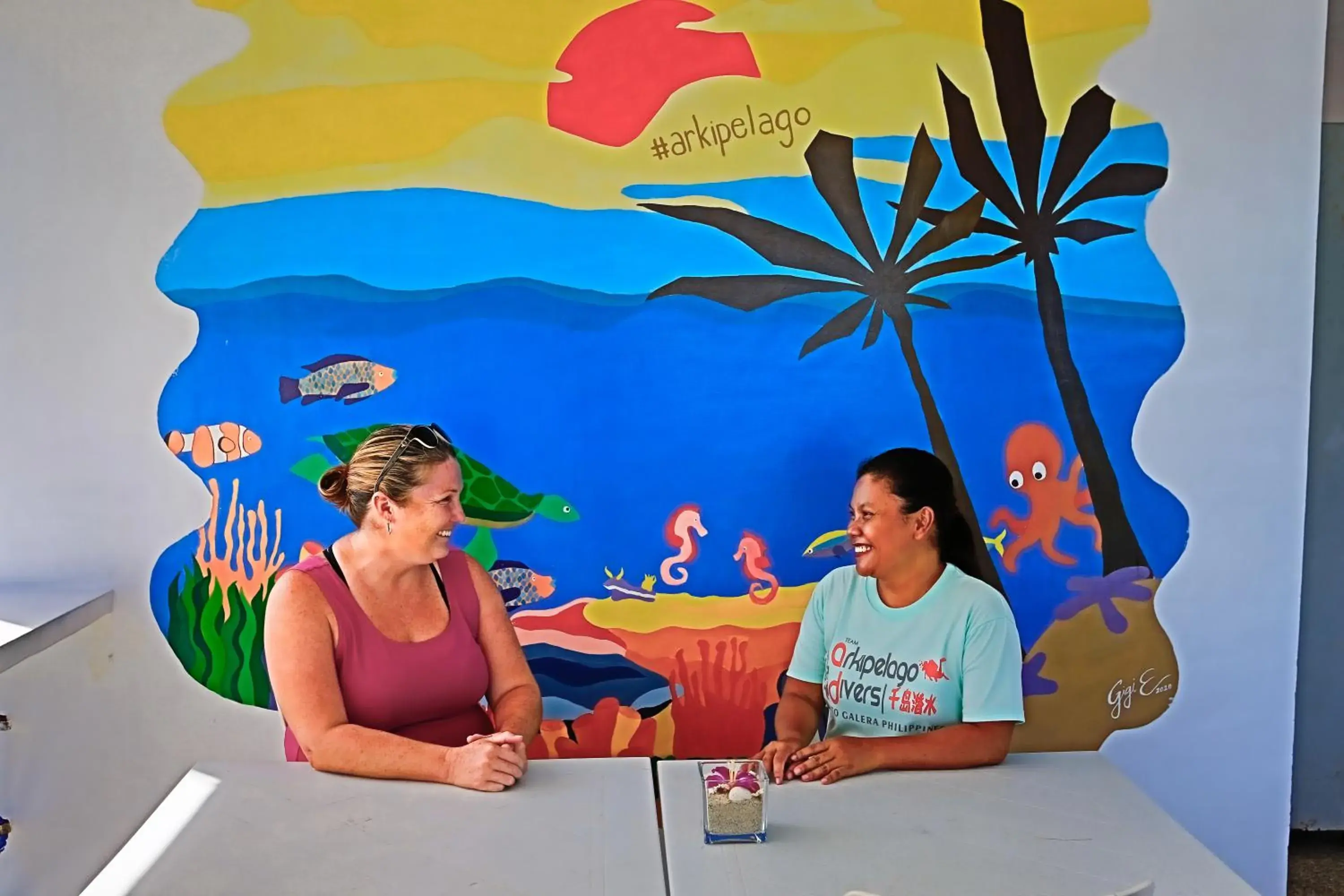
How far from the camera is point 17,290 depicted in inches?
115

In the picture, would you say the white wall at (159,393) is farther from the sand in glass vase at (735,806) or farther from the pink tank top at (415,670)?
the sand in glass vase at (735,806)

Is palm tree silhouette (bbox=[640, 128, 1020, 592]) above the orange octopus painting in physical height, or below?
above

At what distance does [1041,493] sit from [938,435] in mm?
296

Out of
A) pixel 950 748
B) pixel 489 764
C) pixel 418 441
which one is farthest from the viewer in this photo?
pixel 418 441

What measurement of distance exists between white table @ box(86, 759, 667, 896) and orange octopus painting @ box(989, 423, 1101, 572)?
1.29 metres

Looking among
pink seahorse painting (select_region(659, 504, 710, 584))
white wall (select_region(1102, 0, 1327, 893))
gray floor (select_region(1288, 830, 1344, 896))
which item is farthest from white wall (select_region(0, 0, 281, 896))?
gray floor (select_region(1288, 830, 1344, 896))

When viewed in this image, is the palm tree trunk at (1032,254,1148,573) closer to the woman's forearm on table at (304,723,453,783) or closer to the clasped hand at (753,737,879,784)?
the clasped hand at (753,737,879,784)

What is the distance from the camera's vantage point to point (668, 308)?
2.97 metres

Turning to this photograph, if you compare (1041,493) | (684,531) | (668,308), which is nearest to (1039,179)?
(1041,493)

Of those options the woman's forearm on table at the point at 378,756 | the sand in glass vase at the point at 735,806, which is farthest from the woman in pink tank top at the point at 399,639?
the sand in glass vase at the point at 735,806

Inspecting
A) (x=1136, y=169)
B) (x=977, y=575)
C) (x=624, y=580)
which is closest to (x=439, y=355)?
(x=624, y=580)

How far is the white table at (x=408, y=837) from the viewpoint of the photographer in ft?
5.65

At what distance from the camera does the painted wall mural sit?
2916 mm

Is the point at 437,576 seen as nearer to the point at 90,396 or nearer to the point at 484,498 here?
the point at 484,498
